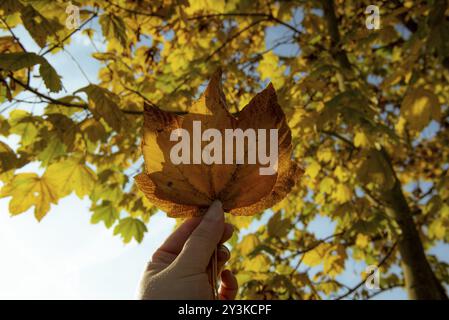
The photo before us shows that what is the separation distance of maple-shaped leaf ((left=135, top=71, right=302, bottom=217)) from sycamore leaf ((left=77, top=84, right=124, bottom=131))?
4.69 ft

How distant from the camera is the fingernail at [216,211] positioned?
674mm

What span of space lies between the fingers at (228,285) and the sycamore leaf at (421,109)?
1.66m

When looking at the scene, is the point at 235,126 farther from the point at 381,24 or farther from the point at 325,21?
the point at 325,21

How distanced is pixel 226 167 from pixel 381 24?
2.77 meters

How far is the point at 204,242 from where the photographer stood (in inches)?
27.7

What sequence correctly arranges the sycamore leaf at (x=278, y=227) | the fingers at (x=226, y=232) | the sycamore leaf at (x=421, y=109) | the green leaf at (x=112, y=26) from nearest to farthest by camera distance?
the fingers at (x=226, y=232) < the sycamore leaf at (x=421, y=109) < the green leaf at (x=112, y=26) < the sycamore leaf at (x=278, y=227)

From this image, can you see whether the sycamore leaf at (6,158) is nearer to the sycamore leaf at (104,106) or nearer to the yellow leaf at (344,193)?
the sycamore leaf at (104,106)

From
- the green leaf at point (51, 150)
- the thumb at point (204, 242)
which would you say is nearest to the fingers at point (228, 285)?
the thumb at point (204, 242)

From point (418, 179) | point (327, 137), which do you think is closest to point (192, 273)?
point (327, 137)

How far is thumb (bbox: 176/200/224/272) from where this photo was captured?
26.8 inches

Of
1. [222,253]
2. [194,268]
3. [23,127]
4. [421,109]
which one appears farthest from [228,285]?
[23,127]

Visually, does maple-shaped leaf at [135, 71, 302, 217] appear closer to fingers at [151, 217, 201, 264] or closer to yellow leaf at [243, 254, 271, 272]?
fingers at [151, 217, 201, 264]

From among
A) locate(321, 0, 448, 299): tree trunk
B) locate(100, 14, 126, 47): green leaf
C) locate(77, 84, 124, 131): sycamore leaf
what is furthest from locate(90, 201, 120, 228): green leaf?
locate(321, 0, 448, 299): tree trunk

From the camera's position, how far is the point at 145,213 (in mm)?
3109
